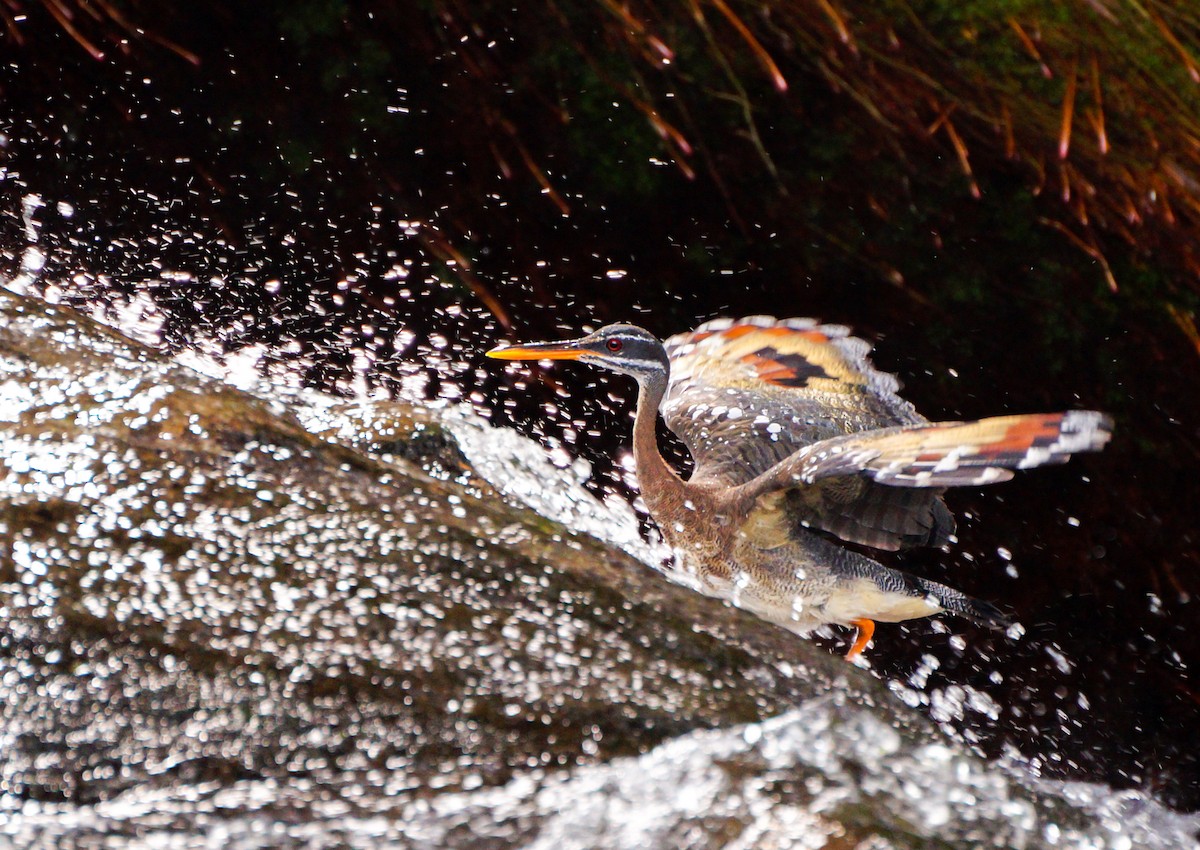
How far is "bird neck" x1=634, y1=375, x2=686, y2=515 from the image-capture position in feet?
8.51

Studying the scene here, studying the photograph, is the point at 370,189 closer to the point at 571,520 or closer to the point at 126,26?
the point at 126,26

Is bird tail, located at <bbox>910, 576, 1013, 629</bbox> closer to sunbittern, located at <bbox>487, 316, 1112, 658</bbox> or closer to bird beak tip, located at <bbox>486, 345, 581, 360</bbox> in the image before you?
sunbittern, located at <bbox>487, 316, 1112, 658</bbox>

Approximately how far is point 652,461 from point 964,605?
0.77m

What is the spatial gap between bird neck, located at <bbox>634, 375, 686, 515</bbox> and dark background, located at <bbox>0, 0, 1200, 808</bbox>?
0.58 meters

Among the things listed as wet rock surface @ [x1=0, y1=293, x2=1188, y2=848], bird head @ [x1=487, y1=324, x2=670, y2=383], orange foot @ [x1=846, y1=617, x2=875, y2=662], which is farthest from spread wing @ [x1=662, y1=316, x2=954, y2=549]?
wet rock surface @ [x1=0, y1=293, x2=1188, y2=848]

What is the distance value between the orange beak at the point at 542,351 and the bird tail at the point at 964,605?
3.09 feet

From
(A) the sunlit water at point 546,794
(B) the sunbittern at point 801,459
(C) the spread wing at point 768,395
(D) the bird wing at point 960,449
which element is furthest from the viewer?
(C) the spread wing at point 768,395

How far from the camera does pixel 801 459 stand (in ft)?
7.16

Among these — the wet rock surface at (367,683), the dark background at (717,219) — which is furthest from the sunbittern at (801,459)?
the wet rock surface at (367,683)

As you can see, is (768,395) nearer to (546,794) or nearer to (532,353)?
(532,353)

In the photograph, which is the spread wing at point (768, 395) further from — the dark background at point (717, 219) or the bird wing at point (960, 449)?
the bird wing at point (960, 449)

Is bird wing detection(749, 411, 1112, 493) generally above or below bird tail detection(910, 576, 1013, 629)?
above

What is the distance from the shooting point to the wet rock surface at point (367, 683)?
132cm

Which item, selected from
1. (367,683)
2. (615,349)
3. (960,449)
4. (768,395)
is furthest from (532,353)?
(367,683)
